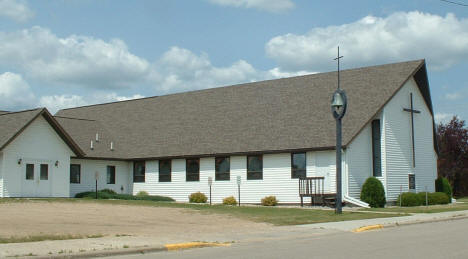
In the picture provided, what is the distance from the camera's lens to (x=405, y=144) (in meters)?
38.6

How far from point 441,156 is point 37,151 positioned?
1365 inches

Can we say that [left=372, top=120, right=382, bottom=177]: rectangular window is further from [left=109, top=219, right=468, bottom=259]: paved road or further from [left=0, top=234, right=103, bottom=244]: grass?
[left=0, top=234, right=103, bottom=244]: grass

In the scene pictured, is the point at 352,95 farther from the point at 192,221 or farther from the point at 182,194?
the point at 192,221

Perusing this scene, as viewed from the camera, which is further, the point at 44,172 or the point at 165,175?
the point at 165,175

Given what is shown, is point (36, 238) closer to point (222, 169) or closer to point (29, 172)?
point (29, 172)

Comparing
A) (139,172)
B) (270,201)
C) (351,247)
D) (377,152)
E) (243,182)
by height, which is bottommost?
(351,247)

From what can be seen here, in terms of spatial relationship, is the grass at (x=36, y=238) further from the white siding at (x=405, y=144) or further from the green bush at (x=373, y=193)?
the white siding at (x=405, y=144)

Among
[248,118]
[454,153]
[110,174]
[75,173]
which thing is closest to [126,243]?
[248,118]

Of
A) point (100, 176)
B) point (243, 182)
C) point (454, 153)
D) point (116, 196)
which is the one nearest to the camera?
point (243, 182)

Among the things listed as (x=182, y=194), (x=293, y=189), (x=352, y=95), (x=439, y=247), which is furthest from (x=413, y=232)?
(x=182, y=194)

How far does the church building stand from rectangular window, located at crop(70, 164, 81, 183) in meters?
0.07

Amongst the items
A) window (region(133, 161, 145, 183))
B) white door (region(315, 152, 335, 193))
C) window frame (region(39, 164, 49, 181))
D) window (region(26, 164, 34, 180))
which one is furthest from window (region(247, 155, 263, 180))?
window (region(26, 164, 34, 180))

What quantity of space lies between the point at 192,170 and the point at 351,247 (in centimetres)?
2670

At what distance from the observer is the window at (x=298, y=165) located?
35812mm
